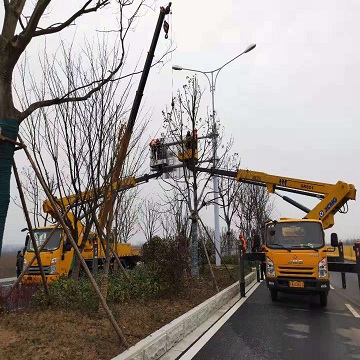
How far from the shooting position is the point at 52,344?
4.86 meters

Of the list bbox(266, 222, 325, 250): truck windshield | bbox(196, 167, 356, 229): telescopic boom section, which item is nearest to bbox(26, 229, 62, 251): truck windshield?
bbox(196, 167, 356, 229): telescopic boom section

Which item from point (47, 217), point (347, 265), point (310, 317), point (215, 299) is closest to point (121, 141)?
point (215, 299)

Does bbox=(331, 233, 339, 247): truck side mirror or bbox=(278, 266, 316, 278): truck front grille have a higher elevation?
bbox=(331, 233, 339, 247): truck side mirror

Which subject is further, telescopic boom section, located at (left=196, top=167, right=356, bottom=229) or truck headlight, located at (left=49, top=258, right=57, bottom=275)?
telescopic boom section, located at (left=196, top=167, right=356, bottom=229)

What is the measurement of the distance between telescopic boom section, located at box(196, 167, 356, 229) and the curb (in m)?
5.94

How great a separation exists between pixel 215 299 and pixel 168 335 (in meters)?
3.51

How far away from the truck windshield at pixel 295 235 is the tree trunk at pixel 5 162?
26.2 feet

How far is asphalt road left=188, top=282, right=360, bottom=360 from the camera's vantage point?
5.69 metres

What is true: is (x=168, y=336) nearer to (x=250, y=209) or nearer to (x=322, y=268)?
(x=322, y=268)

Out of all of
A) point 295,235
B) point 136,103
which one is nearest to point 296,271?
point 295,235

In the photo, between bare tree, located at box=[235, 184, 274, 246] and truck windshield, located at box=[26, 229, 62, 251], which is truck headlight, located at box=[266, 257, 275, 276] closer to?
truck windshield, located at box=[26, 229, 62, 251]

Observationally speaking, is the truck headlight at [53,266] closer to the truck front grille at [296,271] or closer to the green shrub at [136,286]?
the green shrub at [136,286]

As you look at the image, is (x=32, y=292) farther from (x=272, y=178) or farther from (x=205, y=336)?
(x=272, y=178)

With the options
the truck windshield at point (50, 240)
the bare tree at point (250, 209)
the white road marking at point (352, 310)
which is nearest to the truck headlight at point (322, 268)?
the white road marking at point (352, 310)
